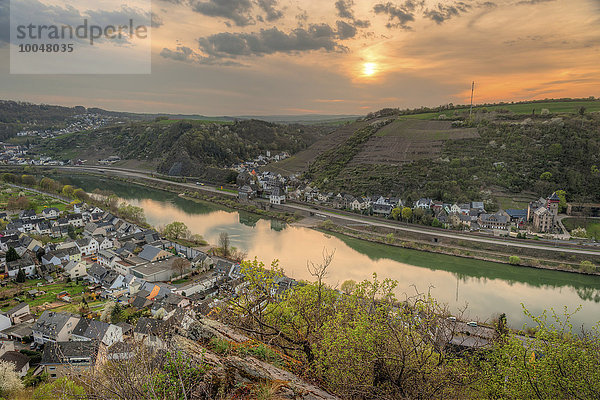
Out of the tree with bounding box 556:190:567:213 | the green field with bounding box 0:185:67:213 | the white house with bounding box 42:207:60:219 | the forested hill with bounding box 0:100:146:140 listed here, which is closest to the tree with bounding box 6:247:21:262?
the white house with bounding box 42:207:60:219

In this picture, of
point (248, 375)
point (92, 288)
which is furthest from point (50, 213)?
point (248, 375)

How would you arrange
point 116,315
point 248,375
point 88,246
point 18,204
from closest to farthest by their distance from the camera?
point 248,375 < point 116,315 < point 88,246 < point 18,204

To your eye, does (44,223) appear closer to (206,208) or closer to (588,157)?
(206,208)

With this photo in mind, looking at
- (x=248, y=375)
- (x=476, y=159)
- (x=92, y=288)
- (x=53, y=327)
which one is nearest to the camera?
(x=248, y=375)

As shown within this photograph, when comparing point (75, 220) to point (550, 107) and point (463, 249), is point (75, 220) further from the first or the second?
point (550, 107)

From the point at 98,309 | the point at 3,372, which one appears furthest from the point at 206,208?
the point at 3,372

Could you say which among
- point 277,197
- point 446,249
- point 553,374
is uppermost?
point 553,374

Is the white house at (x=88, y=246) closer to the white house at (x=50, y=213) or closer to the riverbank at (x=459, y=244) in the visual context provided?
the white house at (x=50, y=213)

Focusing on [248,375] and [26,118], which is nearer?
[248,375]

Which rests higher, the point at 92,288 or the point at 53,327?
the point at 53,327
